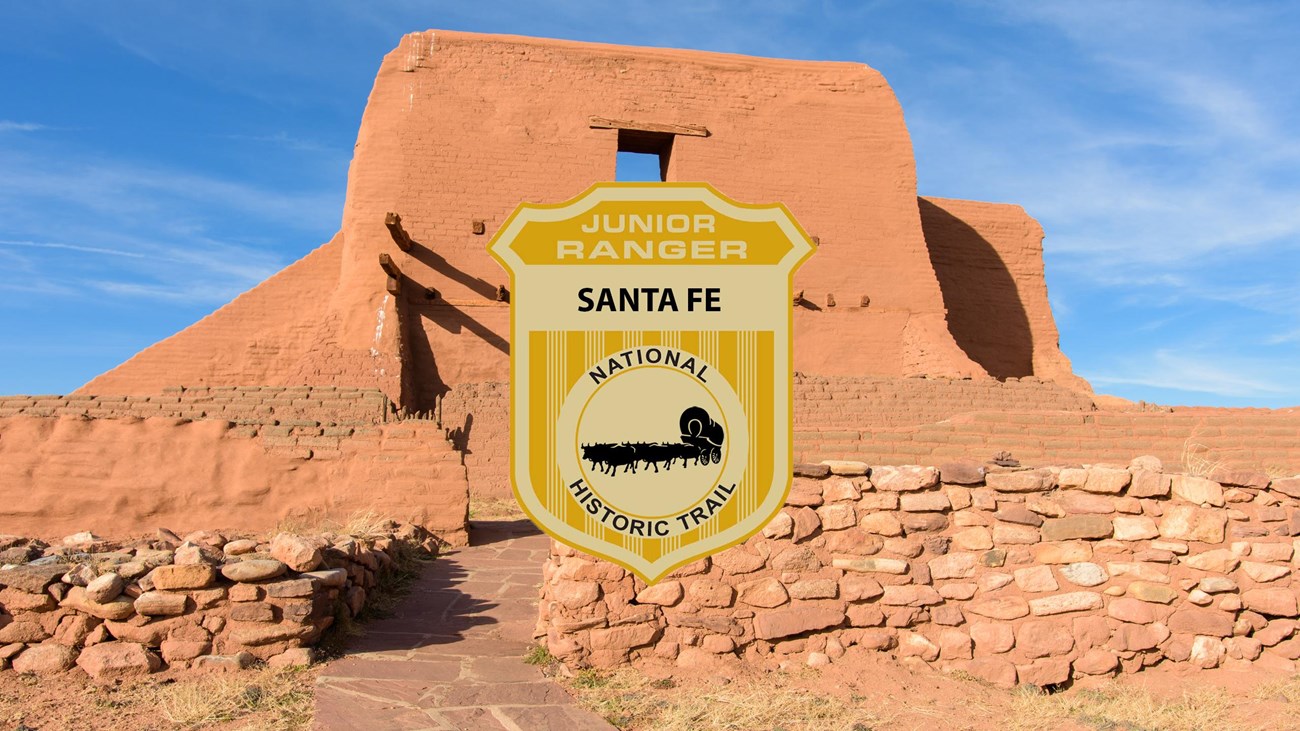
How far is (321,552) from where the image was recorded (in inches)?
216

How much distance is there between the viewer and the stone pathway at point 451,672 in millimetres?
3904

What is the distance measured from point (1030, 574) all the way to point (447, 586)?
13.3ft

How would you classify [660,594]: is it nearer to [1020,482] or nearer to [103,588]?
[1020,482]

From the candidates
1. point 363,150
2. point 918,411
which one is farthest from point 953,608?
point 363,150

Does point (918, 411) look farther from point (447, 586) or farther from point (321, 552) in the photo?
point (321, 552)

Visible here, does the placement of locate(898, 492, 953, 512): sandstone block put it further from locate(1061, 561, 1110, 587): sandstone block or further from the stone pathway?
the stone pathway

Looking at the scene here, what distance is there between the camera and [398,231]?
1530 cm

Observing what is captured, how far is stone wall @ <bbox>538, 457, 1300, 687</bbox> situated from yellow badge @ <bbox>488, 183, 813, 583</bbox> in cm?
124

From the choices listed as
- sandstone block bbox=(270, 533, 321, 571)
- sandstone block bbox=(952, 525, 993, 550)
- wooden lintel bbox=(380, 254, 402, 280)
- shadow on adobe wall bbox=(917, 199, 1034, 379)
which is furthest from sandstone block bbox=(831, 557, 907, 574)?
shadow on adobe wall bbox=(917, 199, 1034, 379)

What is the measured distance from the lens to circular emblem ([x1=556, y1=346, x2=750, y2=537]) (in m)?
3.47

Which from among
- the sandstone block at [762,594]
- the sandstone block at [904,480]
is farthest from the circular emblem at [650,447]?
the sandstone block at [904,480]

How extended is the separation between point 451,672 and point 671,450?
1.93 m

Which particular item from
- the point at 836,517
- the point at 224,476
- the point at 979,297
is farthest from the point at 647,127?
the point at 836,517

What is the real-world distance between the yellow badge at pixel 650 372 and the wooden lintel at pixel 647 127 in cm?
1389
